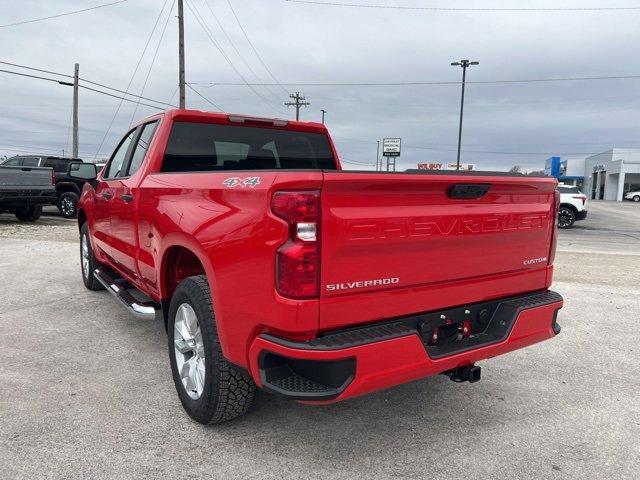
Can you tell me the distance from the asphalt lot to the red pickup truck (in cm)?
34

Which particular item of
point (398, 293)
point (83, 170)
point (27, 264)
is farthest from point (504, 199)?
point (27, 264)

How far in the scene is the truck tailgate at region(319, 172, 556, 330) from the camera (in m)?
2.26

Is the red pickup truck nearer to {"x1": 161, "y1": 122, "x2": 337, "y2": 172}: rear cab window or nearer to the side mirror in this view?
{"x1": 161, "y1": 122, "x2": 337, "y2": 172}: rear cab window

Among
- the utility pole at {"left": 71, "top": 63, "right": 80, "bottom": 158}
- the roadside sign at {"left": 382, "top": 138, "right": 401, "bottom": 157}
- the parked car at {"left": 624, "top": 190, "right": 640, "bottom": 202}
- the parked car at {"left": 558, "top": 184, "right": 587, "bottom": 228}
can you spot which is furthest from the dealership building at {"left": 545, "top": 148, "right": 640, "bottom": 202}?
the utility pole at {"left": 71, "top": 63, "right": 80, "bottom": 158}

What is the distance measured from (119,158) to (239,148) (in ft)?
4.94

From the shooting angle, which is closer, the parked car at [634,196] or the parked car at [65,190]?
the parked car at [65,190]

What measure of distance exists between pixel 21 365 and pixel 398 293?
3095mm

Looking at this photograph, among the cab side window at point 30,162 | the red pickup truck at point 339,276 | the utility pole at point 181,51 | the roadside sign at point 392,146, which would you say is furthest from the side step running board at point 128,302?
the roadside sign at point 392,146

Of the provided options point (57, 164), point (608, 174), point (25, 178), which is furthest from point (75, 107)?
point (608, 174)

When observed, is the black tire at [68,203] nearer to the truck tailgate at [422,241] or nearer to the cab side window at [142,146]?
the cab side window at [142,146]

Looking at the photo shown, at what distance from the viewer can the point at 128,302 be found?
3949 mm

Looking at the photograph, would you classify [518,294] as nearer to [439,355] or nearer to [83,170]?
[439,355]

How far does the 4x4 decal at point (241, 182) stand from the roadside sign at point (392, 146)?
1714 inches

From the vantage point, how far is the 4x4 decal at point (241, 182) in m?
2.36
